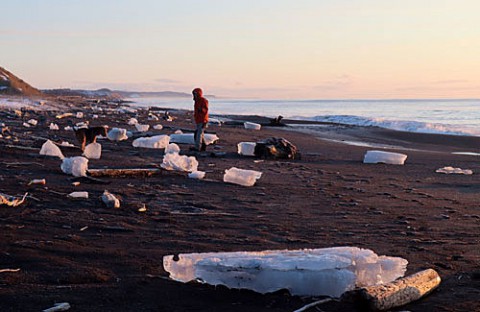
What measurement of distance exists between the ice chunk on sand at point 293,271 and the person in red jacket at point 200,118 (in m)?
7.57

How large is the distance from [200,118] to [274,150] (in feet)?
5.25

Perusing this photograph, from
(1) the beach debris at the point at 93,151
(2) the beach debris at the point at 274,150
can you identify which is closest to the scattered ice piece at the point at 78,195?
(1) the beach debris at the point at 93,151

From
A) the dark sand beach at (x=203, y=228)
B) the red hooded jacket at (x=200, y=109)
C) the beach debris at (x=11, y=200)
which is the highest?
the red hooded jacket at (x=200, y=109)

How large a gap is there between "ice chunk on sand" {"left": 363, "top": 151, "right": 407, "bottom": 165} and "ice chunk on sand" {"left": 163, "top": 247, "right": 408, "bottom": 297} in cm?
730

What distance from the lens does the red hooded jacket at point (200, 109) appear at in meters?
10.8

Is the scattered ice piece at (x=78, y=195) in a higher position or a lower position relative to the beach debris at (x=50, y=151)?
lower

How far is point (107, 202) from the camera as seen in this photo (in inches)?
198

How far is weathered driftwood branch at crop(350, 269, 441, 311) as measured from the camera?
267 centimetres

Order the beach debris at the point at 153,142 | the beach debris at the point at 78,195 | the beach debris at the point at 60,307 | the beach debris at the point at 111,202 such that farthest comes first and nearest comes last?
1. the beach debris at the point at 153,142
2. the beach debris at the point at 78,195
3. the beach debris at the point at 111,202
4. the beach debris at the point at 60,307

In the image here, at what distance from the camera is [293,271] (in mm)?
2941

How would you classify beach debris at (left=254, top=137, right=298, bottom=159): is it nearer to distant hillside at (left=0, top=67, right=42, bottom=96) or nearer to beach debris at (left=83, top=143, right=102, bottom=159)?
beach debris at (left=83, top=143, right=102, bottom=159)

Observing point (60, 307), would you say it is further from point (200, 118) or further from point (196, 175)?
point (200, 118)

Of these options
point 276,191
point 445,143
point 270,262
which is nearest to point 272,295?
point 270,262

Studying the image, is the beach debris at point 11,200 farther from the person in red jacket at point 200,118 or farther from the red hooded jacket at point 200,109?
the red hooded jacket at point 200,109
